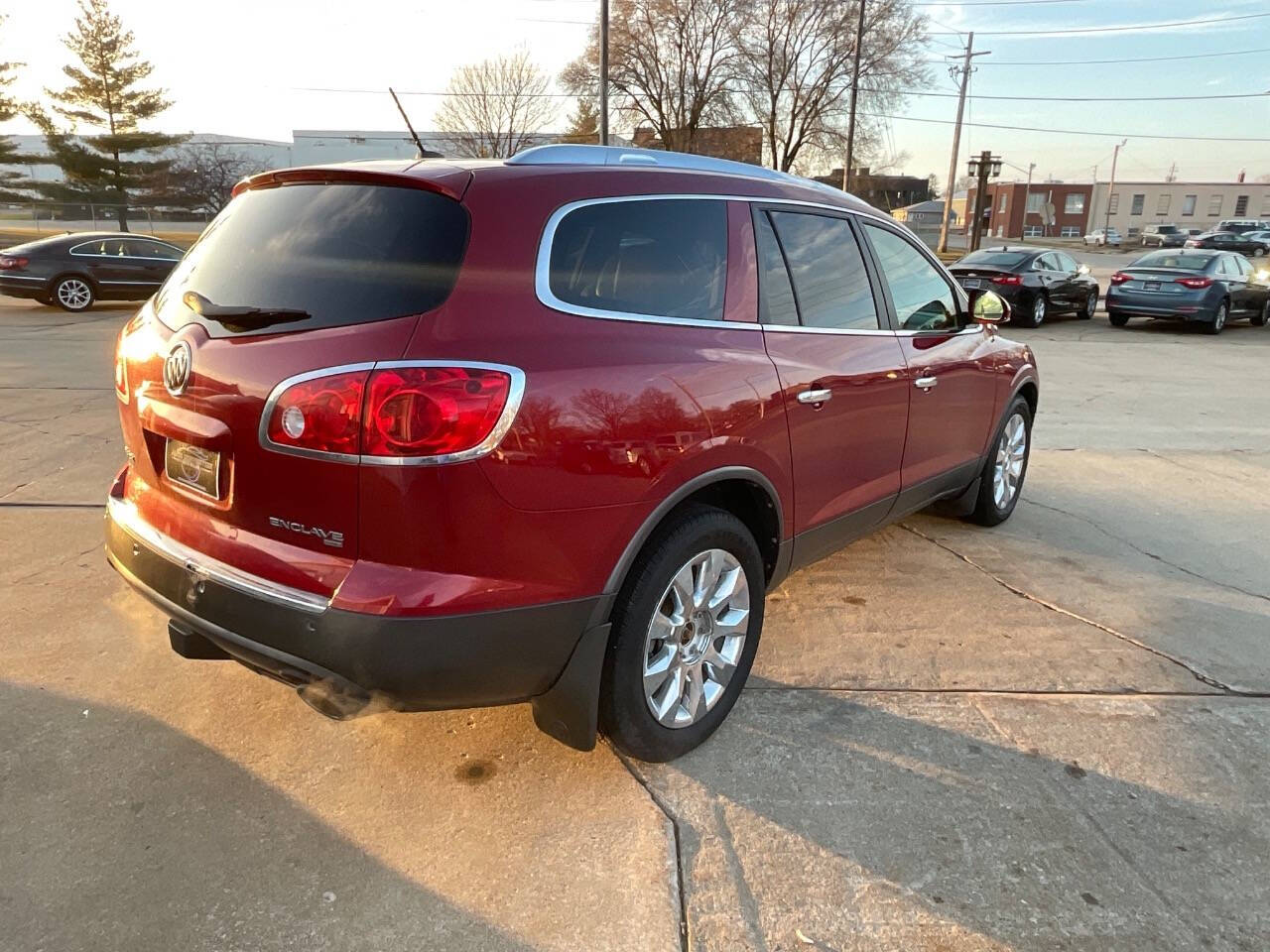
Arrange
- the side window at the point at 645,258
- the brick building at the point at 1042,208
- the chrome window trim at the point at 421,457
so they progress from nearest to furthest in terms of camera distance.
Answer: the chrome window trim at the point at 421,457 → the side window at the point at 645,258 → the brick building at the point at 1042,208

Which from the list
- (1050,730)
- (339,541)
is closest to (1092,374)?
(1050,730)

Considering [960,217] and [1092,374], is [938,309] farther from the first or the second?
[960,217]

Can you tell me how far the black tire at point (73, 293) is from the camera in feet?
49.1

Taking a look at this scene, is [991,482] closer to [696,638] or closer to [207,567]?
[696,638]

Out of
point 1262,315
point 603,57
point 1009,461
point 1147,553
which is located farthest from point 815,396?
point 603,57

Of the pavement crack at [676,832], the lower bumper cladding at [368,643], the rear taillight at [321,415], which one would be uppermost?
the rear taillight at [321,415]

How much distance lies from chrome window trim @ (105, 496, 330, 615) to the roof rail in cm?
132

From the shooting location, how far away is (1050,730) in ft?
10.00

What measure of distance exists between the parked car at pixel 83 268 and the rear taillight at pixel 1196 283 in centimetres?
1789

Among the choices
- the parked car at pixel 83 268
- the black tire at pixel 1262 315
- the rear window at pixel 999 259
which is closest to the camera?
the parked car at pixel 83 268

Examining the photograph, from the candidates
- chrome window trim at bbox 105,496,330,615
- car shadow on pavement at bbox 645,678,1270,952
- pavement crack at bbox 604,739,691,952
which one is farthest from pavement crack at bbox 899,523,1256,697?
chrome window trim at bbox 105,496,330,615

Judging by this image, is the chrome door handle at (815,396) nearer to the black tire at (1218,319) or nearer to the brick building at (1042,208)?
the black tire at (1218,319)

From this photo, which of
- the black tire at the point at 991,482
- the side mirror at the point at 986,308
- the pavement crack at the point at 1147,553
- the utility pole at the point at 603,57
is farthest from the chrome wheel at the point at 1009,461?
the utility pole at the point at 603,57

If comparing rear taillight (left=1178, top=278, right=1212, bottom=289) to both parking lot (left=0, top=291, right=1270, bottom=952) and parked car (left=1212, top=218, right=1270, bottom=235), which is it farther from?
parked car (left=1212, top=218, right=1270, bottom=235)
